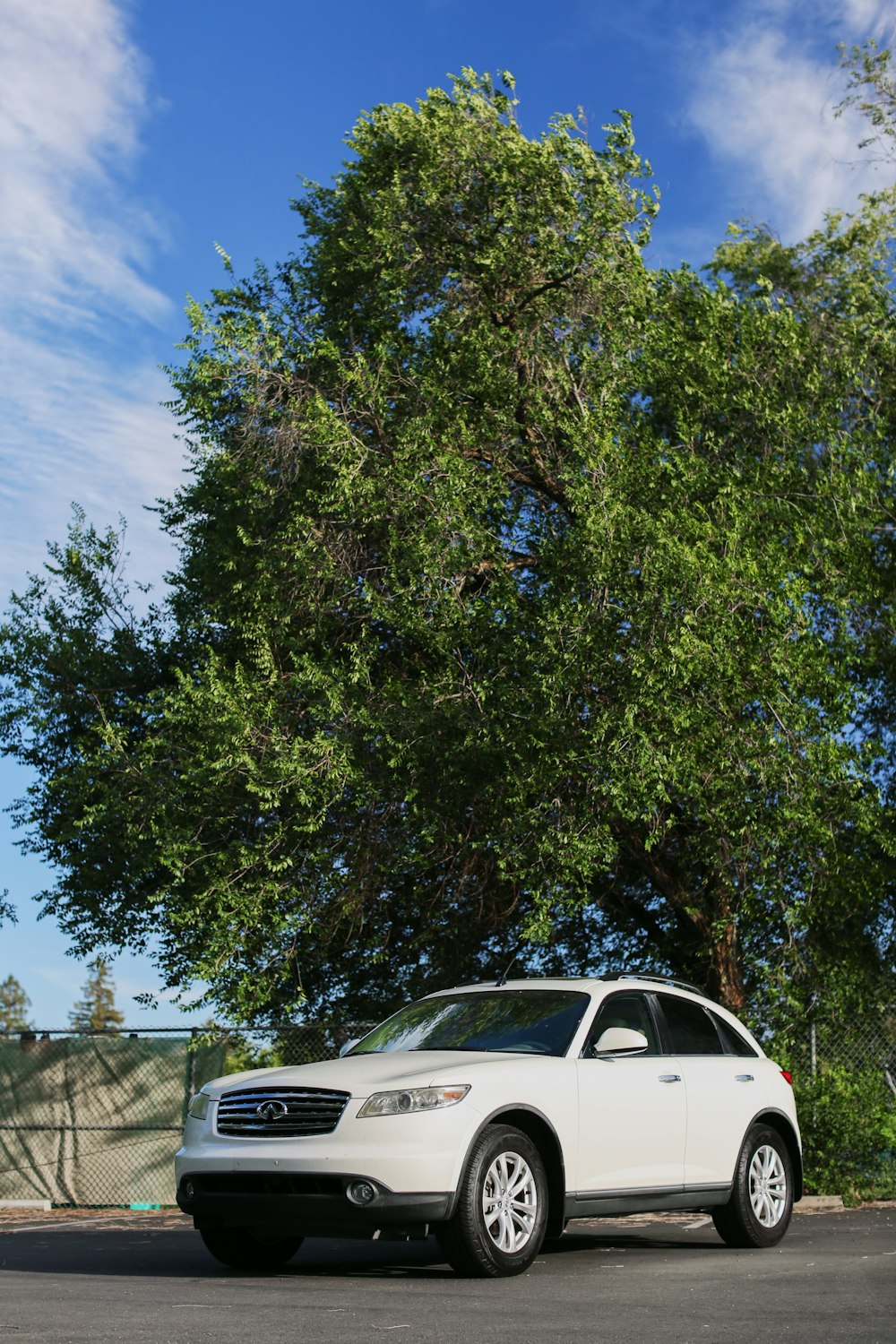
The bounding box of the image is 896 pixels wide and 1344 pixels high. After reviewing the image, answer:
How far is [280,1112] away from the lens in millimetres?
8555

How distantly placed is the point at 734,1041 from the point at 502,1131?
3214 mm

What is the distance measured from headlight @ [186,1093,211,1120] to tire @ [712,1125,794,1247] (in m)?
3.68

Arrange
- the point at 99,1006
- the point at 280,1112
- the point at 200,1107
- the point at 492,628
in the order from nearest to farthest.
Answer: the point at 280,1112 < the point at 200,1107 < the point at 492,628 < the point at 99,1006

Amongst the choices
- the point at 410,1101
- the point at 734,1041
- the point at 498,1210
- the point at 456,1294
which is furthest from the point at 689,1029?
the point at 456,1294

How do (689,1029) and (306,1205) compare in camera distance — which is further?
(689,1029)

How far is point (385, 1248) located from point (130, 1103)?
25.4 ft

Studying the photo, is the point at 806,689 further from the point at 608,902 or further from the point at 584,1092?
the point at 584,1092

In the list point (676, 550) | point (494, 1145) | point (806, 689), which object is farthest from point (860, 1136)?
point (494, 1145)

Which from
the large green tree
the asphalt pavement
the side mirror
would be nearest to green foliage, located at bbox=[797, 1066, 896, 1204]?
the large green tree

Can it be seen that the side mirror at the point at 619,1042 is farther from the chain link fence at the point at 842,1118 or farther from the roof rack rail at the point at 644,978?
the chain link fence at the point at 842,1118

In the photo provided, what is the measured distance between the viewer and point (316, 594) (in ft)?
56.8

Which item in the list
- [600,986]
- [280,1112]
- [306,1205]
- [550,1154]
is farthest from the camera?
[600,986]

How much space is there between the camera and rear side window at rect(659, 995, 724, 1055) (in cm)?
1040

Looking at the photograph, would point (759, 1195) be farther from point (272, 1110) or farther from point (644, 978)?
point (272, 1110)
